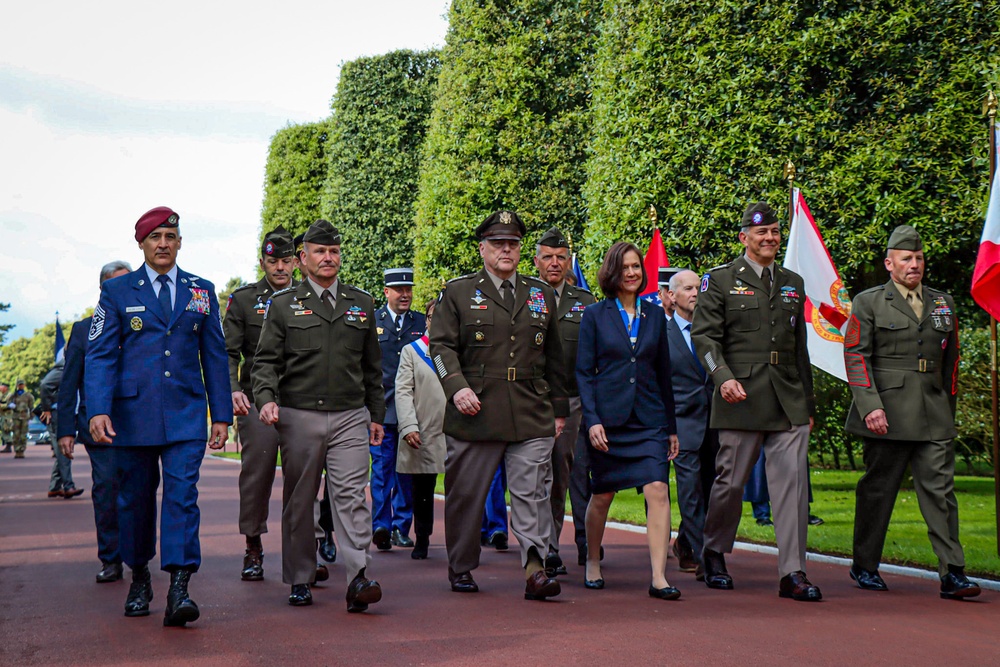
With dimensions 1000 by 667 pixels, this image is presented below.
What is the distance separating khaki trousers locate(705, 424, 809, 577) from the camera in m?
7.82

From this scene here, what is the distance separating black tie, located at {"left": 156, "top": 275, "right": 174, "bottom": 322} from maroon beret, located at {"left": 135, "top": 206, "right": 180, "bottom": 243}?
27cm

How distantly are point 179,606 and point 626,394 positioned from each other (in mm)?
3250

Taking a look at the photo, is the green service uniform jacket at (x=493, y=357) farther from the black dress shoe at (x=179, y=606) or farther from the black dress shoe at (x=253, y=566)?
the black dress shoe at (x=179, y=606)

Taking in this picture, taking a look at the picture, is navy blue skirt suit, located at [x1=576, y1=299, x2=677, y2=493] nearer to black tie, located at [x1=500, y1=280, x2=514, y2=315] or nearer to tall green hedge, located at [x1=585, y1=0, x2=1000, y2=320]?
black tie, located at [x1=500, y1=280, x2=514, y2=315]

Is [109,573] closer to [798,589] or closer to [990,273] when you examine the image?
[798,589]

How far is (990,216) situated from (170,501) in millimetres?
6438

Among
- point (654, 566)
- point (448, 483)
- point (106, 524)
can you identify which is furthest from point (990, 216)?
point (106, 524)

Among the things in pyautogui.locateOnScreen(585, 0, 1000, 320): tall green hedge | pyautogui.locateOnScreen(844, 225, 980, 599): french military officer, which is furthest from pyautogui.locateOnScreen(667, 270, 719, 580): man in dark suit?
pyautogui.locateOnScreen(585, 0, 1000, 320): tall green hedge

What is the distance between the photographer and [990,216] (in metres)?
9.20

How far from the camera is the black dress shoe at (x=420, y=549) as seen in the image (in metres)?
10.0

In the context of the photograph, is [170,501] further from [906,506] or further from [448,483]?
[906,506]

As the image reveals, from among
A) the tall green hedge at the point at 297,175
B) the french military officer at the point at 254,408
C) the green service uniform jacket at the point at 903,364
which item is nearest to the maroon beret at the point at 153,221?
the french military officer at the point at 254,408

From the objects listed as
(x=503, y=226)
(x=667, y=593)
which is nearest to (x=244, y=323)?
(x=503, y=226)

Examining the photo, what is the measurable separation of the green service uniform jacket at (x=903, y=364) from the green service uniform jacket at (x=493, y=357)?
2221 millimetres
